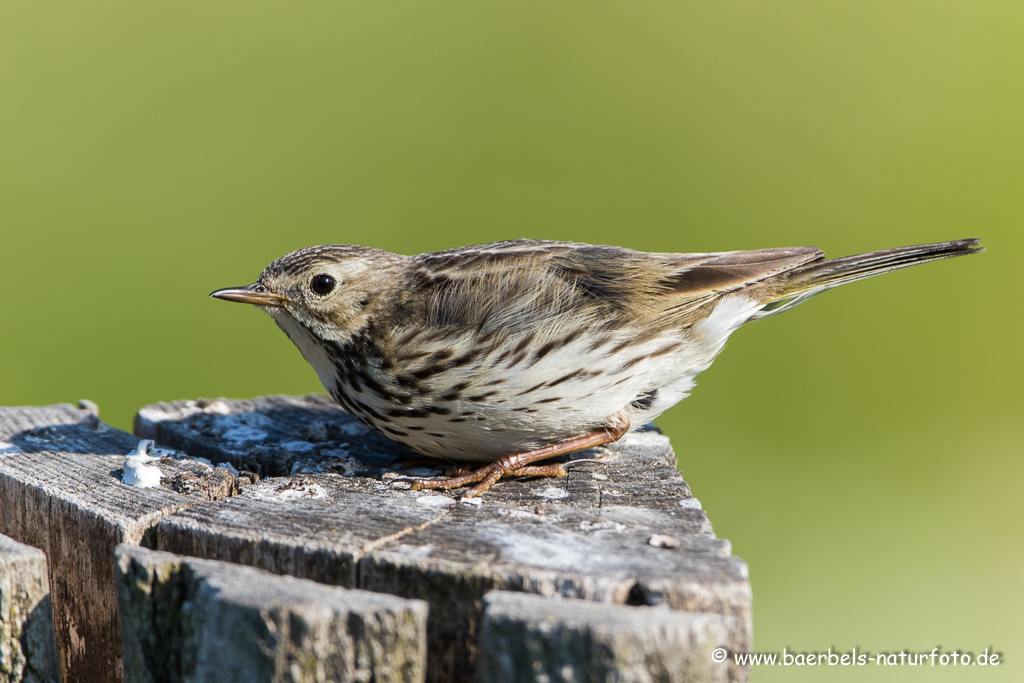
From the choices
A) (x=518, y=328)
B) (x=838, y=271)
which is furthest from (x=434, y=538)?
(x=838, y=271)

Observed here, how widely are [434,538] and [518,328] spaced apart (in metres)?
1.52

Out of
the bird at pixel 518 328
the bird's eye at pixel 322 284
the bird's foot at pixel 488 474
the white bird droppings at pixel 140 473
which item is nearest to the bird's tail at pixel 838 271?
the bird at pixel 518 328

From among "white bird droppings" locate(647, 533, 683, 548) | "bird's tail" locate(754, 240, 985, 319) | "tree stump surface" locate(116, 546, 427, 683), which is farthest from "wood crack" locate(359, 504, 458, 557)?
"bird's tail" locate(754, 240, 985, 319)

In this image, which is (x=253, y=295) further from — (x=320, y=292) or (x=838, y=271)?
(x=838, y=271)

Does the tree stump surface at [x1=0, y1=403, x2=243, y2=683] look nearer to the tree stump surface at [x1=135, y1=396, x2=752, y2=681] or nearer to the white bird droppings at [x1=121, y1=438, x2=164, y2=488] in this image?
the white bird droppings at [x1=121, y1=438, x2=164, y2=488]

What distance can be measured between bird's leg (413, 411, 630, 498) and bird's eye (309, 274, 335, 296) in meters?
1.26

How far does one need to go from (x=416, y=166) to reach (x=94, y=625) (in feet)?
29.0

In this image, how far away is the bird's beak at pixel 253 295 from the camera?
486 cm

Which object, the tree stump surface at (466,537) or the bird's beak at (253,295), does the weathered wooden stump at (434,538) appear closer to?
the tree stump surface at (466,537)

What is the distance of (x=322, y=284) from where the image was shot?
4945 mm

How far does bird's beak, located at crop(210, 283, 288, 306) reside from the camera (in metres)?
4.86

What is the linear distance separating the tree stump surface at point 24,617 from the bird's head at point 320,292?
1.99m

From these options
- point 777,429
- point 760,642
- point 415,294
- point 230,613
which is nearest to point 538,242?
point 415,294

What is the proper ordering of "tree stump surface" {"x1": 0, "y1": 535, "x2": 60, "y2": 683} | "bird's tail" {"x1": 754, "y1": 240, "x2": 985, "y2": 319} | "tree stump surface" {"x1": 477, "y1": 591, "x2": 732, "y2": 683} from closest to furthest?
"tree stump surface" {"x1": 477, "y1": 591, "x2": 732, "y2": 683} → "tree stump surface" {"x1": 0, "y1": 535, "x2": 60, "y2": 683} → "bird's tail" {"x1": 754, "y1": 240, "x2": 985, "y2": 319}
